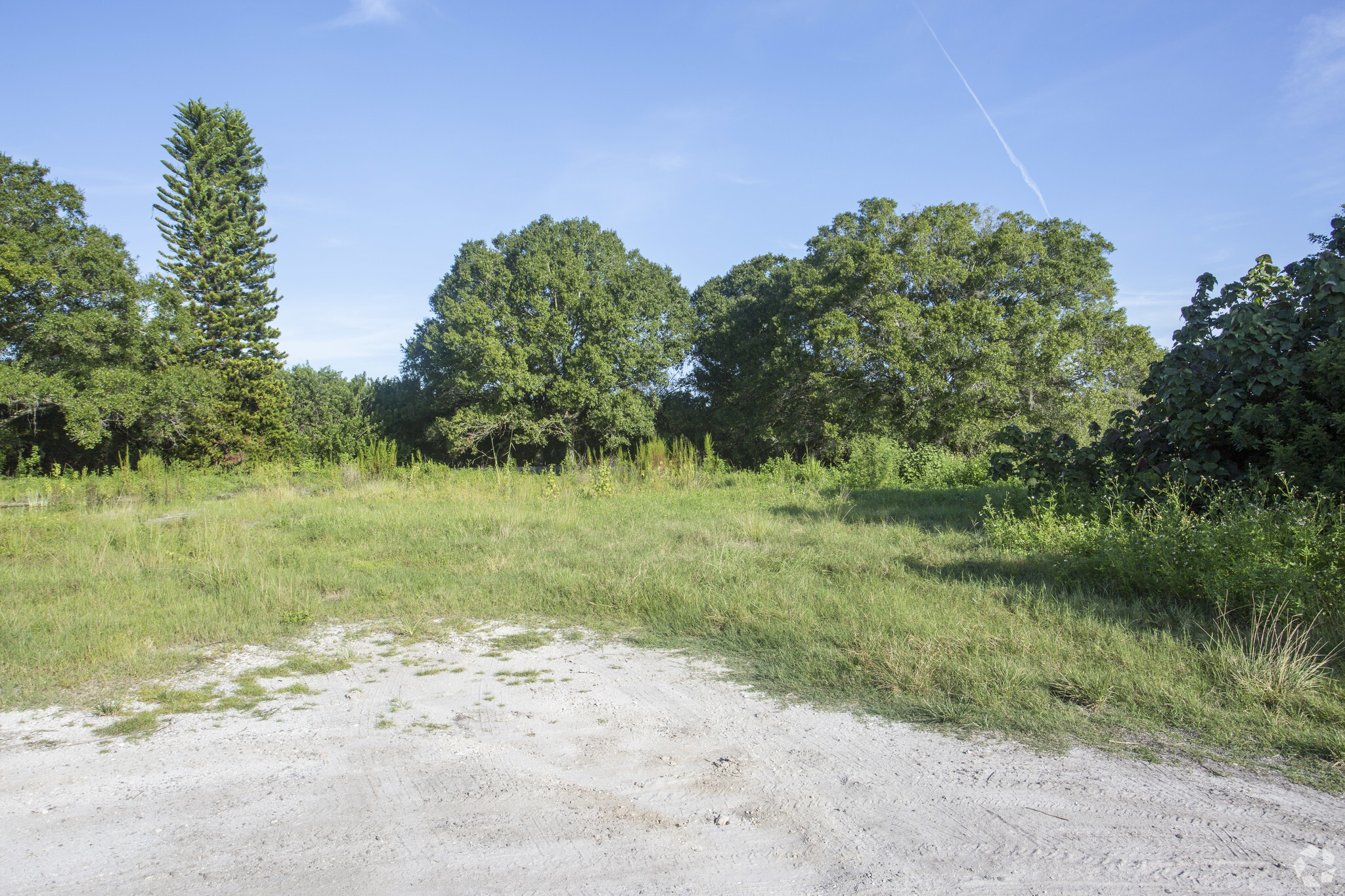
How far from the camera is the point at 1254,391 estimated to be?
6.49 metres

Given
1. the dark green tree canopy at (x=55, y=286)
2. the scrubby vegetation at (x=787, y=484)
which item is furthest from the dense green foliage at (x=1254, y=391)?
the dark green tree canopy at (x=55, y=286)

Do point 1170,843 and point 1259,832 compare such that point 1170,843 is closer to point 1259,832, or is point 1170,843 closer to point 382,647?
point 1259,832

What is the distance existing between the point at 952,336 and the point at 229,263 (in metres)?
23.0

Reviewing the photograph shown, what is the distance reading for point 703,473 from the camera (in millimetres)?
14883

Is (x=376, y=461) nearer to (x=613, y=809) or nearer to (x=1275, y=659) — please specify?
(x=613, y=809)

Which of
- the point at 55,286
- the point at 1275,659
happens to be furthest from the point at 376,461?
the point at 1275,659

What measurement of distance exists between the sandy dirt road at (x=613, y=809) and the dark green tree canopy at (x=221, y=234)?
24.4 meters

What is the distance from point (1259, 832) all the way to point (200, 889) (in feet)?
11.4

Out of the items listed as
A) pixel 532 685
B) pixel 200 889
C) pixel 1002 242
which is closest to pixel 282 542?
pixel 532 685

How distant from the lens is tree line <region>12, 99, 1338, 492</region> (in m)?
17.9

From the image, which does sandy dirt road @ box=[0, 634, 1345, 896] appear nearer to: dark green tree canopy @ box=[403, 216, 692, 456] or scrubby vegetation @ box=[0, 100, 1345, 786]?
scrubby vegetation @ box=[0, 100, 1345, 786]

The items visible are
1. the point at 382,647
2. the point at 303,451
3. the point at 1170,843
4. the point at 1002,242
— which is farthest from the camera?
the point at 303,451

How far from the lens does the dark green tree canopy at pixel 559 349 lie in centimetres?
2514

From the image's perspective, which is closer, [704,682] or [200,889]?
[200,889]
